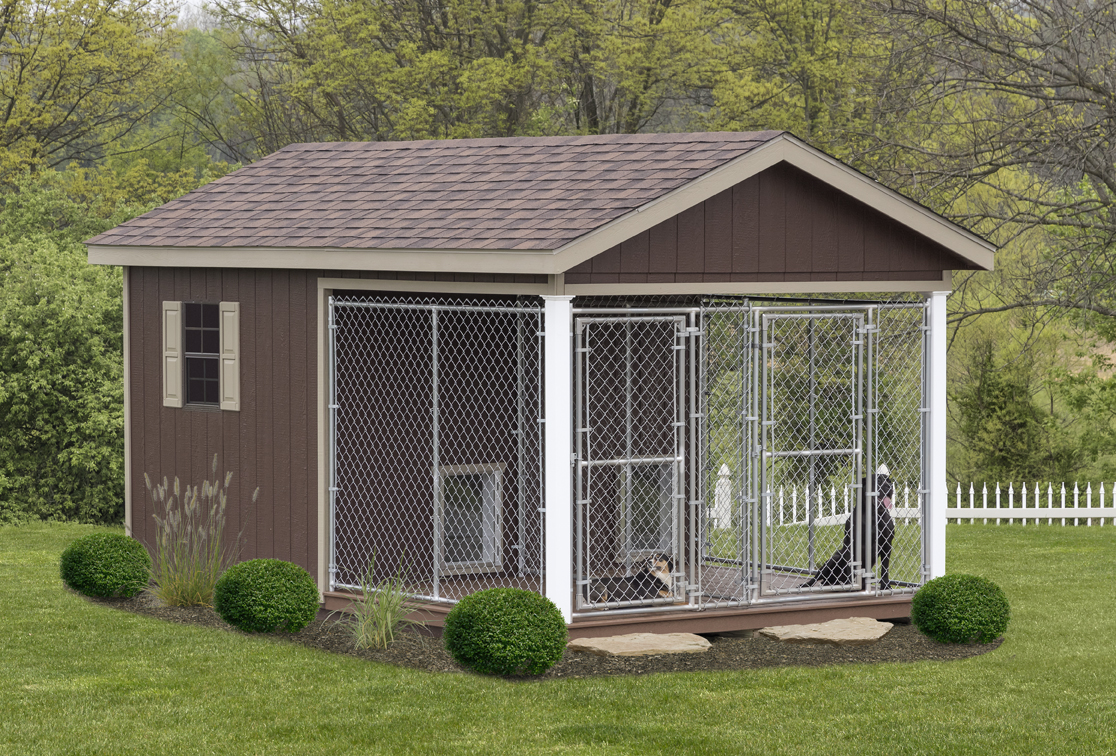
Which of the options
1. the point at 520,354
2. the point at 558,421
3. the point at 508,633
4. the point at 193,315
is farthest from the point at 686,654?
the point at 193,315

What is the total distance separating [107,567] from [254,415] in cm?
185

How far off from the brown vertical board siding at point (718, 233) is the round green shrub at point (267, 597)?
3.88m

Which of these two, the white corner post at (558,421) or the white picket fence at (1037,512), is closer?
the white corner post at (558,421)

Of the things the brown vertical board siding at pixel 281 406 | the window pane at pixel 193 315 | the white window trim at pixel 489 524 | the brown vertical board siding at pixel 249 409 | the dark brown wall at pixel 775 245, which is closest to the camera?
the dark brown wall at pixel 775 245

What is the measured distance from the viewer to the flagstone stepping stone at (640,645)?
970 cm

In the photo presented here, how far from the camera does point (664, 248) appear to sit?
10148 millimetres

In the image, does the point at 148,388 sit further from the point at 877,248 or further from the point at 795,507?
the point at 795,507

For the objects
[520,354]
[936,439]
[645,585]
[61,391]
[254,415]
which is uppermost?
[520,354]

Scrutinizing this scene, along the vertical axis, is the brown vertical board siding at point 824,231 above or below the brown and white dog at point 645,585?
above

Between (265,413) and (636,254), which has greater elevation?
(636,254)

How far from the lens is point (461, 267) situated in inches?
382

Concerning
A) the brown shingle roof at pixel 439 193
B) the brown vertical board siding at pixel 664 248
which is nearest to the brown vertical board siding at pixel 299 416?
the brown shingle roof at pixel 439 193

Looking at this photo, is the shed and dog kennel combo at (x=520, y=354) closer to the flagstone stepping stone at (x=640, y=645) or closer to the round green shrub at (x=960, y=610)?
the flagstone stepping stone at (x=640, y=645)

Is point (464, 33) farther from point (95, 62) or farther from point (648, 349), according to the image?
point (648, 349)
